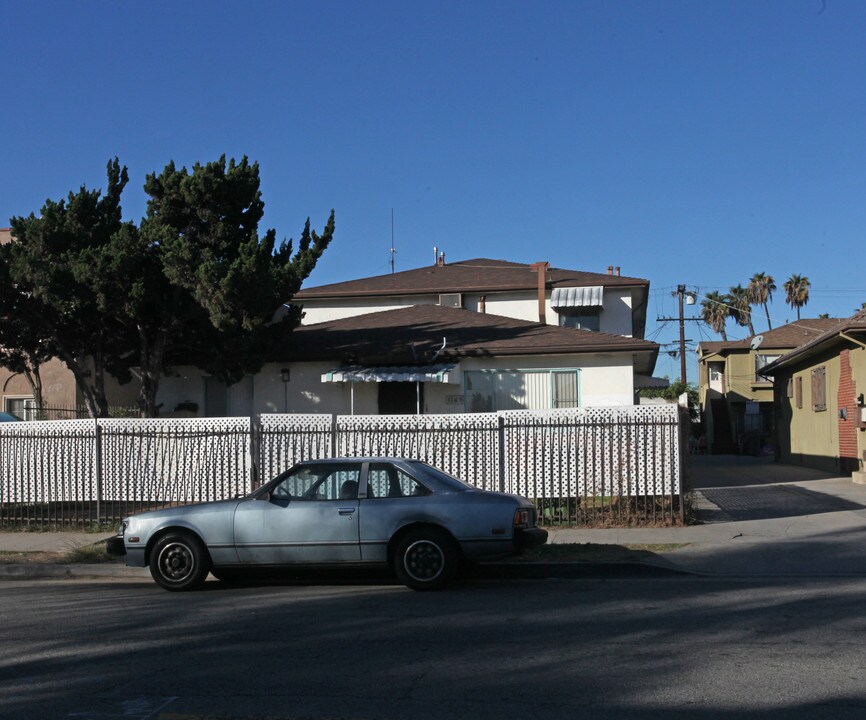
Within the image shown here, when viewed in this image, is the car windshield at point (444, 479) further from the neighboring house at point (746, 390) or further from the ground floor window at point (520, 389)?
the neighboring house at point (746, 390)

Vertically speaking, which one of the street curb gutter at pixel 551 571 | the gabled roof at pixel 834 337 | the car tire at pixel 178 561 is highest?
the gabled roof at pixel 834 337

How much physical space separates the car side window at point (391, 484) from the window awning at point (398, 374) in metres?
9.33

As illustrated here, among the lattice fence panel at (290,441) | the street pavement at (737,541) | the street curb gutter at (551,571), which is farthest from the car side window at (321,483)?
the lattice fence panel at (290,441)

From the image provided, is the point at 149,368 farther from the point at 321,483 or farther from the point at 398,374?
the point at 321,483

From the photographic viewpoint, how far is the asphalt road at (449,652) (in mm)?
5770

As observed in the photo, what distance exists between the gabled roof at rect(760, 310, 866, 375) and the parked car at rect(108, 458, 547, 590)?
1332 centimetres

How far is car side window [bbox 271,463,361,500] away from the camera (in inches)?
405

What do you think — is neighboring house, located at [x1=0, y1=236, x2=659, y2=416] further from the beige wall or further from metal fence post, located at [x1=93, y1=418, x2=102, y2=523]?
metal fence post, located at [x1=93, y1=418, x2=102, y2=523]

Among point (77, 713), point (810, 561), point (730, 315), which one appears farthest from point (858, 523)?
point (730, 315)

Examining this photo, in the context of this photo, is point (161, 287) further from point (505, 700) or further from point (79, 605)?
point (505, 700)

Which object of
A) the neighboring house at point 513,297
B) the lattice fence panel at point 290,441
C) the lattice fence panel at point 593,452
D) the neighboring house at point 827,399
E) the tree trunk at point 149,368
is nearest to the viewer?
the lattice fence panel at point 593,452

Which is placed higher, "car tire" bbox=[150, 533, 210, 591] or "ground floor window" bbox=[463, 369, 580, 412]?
"ground floor window" bbox=[463, 369, 580, 412]

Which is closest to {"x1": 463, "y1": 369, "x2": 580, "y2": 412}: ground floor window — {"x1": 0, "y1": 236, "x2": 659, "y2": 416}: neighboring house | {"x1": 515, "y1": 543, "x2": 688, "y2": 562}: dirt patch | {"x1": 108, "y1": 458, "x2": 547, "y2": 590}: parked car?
{"x1": 0, "y1": 236, "x2": 659, "y2": 416}: neighboring house

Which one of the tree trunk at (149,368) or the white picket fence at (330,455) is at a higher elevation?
the tree trunk at (149,368)
